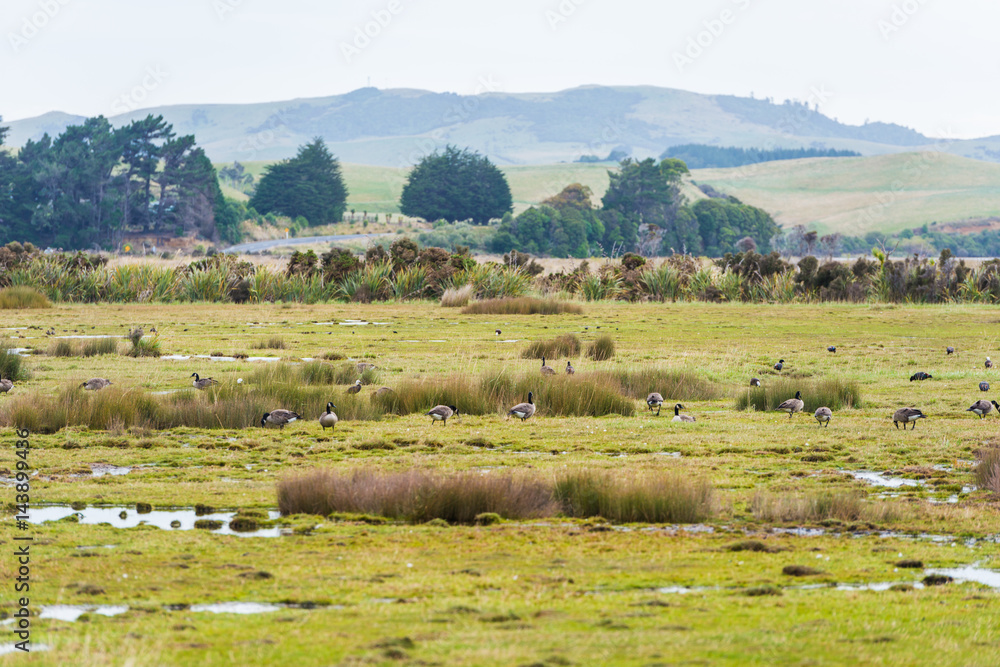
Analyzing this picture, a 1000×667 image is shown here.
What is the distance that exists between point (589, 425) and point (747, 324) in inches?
806

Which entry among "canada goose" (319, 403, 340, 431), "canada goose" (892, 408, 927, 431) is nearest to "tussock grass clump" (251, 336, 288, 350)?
"canada goose" (319, 403, 340, 431)

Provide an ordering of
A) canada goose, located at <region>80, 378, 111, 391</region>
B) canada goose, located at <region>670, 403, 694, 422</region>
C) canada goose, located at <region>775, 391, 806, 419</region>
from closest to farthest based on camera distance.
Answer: canada goose, located at <region>670, 403, 694, 422</region> → canada goose, located at <region>775, 391, 806, 419</region> → canada goose, located at <region>80, 378, 111, 391</region>

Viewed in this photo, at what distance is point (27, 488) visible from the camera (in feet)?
38.9

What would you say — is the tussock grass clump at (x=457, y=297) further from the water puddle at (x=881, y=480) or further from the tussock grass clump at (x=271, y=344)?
the water puddle at (x=881, y=480)

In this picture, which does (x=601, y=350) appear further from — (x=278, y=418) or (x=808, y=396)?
(x=278, y=418)

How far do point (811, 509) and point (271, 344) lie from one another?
19757mm

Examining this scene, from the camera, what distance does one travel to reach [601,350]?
Result: 26188 millimetres

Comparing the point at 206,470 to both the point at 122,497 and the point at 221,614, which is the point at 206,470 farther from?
the point at 221,614

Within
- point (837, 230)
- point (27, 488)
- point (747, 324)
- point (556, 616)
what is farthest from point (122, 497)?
point (837, 230)

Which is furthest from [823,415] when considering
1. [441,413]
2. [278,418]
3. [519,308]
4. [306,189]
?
[306,189]

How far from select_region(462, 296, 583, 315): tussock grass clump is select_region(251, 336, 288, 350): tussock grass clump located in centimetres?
1190

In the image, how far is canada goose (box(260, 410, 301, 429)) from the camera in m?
16.8

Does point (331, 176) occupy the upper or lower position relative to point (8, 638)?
upper

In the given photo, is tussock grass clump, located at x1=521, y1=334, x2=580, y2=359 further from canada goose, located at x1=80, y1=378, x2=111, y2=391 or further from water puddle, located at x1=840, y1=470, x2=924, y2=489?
water puddle, located at x1=840, y1=470, x2=924, y2=489
